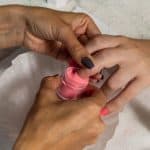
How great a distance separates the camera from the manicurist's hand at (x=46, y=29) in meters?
0.81

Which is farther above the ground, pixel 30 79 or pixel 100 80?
pixel 100 80

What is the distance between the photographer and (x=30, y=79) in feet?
3.28

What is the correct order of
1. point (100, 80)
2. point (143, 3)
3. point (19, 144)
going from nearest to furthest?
point (19, 144) → point (100, 80) → point (143, 3)

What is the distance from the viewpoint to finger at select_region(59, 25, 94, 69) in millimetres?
710

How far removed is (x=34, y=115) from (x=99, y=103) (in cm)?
12

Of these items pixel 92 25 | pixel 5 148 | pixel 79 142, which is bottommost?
pixel 5 148

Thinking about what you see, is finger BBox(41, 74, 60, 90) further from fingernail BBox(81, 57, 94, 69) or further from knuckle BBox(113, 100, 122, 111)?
knuckle BBox(113, 100, 122, 111)

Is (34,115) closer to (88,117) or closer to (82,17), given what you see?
(88,117)

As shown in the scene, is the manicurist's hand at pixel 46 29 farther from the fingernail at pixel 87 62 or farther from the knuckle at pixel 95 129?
the knuckle at pixel 95 129

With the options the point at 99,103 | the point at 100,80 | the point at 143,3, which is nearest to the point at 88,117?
the point at 99,103

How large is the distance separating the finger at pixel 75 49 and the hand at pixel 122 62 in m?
0.03

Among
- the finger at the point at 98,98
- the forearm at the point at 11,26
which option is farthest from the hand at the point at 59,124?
the forearm at the point at 11,26

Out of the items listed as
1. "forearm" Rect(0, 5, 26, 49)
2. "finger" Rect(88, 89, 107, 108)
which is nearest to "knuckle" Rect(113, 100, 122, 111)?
"finger" Rect(88, 89, 107, 108)

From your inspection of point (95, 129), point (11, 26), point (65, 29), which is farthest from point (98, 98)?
point (11, 26)
